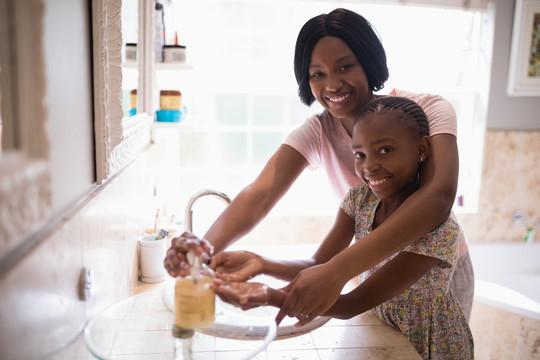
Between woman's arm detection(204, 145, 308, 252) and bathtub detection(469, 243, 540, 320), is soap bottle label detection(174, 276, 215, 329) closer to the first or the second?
woman's arm detection(204, 145, 308, 252)

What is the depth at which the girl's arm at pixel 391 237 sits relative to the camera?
33.5 inches

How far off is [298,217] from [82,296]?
2620mm

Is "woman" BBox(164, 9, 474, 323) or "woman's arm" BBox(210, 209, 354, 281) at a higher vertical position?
"woman" BBox(164, 9, 474, 323)

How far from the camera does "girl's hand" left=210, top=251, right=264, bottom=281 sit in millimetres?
918

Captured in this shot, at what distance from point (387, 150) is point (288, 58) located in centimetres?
239

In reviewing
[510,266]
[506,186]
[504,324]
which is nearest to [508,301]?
[504,324]

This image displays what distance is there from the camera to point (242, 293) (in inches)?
31.4

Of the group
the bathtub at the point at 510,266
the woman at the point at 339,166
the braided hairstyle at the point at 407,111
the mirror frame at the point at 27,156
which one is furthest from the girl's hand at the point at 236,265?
the bathtub at the point at 510,266

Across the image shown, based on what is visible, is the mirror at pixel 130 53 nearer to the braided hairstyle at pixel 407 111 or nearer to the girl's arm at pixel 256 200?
the girl's arm at pixel 256 200

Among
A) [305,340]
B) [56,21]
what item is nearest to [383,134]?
[305,340]

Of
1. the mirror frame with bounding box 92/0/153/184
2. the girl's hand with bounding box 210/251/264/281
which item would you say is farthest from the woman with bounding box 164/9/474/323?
the mirror frame with bounding box 92/0/153/184

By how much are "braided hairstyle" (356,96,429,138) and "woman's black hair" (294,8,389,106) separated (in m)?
0.20

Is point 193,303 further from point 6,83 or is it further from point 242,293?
point 6,83

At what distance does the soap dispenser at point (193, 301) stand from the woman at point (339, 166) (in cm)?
8
